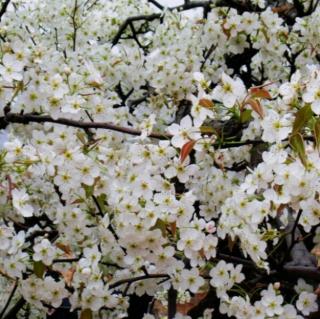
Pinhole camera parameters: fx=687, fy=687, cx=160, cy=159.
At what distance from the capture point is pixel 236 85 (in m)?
1.85

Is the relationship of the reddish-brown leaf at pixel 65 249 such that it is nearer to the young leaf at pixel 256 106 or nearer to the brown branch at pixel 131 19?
the young leaf at pixel 256 106

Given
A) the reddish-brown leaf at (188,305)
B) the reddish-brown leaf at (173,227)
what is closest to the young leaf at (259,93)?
the reddish-brown leaf at (173,227)

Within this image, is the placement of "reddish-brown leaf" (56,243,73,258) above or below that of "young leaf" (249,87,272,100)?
below

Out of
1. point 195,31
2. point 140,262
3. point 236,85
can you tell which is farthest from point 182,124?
point 195,31

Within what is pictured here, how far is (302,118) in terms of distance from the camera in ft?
5.37

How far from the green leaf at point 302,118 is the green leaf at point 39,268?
1044 mm

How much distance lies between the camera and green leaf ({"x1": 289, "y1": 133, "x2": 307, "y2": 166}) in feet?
5.30

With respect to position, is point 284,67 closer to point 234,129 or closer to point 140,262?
point 234,129

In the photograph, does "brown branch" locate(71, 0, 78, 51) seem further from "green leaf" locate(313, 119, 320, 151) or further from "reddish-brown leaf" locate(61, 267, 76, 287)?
"green leaf" locate(313, 119, 320, 151)

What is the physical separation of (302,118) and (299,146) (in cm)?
7

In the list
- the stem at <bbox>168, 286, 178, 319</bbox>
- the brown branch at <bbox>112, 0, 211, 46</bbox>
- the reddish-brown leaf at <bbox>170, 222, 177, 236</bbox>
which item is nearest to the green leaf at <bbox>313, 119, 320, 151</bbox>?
the reddish-brown leaf at <bbox>170, 222, 177, 236</bbox>

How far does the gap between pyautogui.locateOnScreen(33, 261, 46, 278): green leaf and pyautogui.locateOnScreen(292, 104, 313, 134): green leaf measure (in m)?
1.04

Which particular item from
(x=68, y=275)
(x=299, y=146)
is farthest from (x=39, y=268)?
(x=299, y=146)

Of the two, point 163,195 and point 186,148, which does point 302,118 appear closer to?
point 186,148
